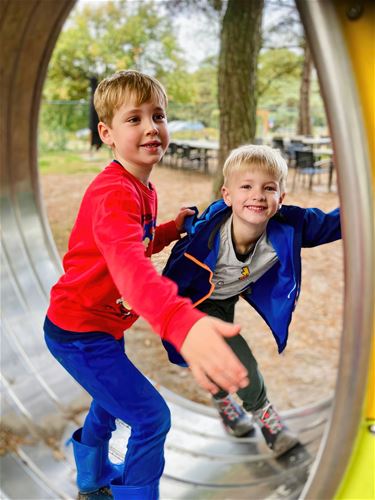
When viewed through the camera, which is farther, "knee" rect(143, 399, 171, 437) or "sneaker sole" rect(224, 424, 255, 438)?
"sneaker sole" rect(224, 424, 255, 438)

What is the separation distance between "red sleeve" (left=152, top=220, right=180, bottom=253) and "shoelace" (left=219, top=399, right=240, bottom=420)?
3.44 feet

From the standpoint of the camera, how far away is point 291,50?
6.88m

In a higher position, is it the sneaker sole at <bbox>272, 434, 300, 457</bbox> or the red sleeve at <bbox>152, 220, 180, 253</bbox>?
the red sleeve at <bbox>152, 220, 180, 253</bbox>

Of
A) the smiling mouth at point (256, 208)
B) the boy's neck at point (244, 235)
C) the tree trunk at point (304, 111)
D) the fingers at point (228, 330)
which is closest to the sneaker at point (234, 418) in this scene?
the boy's neck at point (244, 235)

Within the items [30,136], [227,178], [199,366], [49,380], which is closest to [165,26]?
[30,136]

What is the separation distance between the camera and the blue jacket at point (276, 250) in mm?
993

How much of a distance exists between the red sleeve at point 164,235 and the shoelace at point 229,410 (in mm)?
1048

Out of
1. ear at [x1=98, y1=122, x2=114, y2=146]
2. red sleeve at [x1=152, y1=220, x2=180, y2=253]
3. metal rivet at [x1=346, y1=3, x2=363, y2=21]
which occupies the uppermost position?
metal rivet at [x1=346, y1=3, x2=363, y2=21]

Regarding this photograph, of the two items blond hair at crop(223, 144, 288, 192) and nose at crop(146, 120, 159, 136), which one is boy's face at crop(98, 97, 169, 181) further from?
blond hair at crop(223, 144, 288, 192)

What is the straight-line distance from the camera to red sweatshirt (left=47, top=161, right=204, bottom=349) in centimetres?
69

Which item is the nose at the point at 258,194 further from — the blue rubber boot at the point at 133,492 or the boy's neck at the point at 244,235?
the blue rubber boot at the point at 133,492

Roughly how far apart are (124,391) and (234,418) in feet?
3.60

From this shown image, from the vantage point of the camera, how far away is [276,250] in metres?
0.99

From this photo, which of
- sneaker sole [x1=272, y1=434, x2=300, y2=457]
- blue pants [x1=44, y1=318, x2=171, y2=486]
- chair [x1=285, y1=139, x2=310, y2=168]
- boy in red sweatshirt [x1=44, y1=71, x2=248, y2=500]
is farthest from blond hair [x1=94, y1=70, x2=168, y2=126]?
chair [x1=285, y1=139, x2=310, y2=168]
